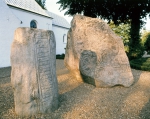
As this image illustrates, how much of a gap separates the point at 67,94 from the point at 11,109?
76.0 inches

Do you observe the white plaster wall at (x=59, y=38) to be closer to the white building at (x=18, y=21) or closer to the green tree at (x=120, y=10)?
the white building at (x=18, y=21)

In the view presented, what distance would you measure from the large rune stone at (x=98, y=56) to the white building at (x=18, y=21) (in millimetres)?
8047

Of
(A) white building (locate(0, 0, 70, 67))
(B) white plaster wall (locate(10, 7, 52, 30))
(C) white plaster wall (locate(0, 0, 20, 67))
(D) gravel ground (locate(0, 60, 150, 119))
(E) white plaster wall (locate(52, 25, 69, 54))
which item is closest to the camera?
(D) gravel ground (locate(0, 60, 150, 119))

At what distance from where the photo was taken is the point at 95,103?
4.82 m

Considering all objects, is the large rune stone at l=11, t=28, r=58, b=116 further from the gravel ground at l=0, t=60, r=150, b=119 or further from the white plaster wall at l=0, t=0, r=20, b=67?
the white plaster wall at l=0, t=0, r=20, b=67

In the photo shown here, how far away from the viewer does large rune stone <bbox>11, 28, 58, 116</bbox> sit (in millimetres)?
3709

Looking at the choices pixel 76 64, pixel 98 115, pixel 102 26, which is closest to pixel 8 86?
pixel 76 64

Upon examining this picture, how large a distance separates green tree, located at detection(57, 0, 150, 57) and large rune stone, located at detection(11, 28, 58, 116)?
13.3m

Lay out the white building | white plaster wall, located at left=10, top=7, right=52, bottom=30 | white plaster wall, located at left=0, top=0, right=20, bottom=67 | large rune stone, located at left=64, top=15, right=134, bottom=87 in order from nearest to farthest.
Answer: large rune stone, located at left=64, top=15, right=134, bottom=87, white plaster wall, located at left=0, top=0, right=20, bottom=67, the white building, white plaster wall, located at left=10, top=7, right=52, bottom=30

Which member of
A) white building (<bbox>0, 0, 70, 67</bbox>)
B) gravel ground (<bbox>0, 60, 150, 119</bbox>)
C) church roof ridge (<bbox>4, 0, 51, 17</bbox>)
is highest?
church roof ridge (<bbox>4, 0, 51, 17</bbox>)

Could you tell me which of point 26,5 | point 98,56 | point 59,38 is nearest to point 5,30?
A: point 26,5

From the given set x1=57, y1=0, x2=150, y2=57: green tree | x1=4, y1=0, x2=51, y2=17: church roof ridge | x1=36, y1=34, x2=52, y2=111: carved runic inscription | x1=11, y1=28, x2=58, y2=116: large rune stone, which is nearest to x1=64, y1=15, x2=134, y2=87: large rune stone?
x1=11, y1=28, x2=58, y2=116: large rune stone

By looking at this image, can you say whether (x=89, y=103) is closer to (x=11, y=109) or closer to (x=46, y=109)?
(x=46, y=109)

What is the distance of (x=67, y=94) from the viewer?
555cm
